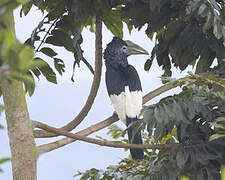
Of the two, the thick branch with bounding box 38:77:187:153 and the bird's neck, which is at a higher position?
the bird's neck

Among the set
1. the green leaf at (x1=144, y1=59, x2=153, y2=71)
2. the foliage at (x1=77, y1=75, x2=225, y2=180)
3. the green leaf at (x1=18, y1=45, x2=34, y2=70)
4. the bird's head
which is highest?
the bird's head

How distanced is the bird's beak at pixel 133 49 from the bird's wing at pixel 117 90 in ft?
0.92

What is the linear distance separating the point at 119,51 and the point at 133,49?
131mm

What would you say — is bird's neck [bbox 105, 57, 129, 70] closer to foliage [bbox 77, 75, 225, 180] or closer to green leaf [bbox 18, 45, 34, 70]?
foliage [bbox 77, 75, 225, 180]

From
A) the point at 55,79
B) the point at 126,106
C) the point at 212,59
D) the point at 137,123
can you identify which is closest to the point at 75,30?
the point at 55,79

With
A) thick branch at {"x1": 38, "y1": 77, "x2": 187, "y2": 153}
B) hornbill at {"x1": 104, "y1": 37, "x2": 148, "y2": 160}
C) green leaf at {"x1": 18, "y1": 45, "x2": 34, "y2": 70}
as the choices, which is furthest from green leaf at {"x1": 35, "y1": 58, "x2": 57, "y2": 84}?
green leaf at {"x1": 18, "y1": 45, "x2": 34, "y2": 70}

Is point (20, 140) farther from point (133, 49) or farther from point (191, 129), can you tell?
point (133, 49)

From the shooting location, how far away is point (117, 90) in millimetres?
2357

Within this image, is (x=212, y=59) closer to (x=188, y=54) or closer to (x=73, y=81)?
(x=188, y=54)

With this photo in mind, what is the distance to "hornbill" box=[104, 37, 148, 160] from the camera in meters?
2.25

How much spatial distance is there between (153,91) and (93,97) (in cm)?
33

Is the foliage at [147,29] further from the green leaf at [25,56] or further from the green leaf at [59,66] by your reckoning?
the green leaf at [25,56]

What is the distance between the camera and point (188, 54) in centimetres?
250

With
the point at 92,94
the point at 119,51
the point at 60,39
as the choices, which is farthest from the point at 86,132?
the point at 119,51
